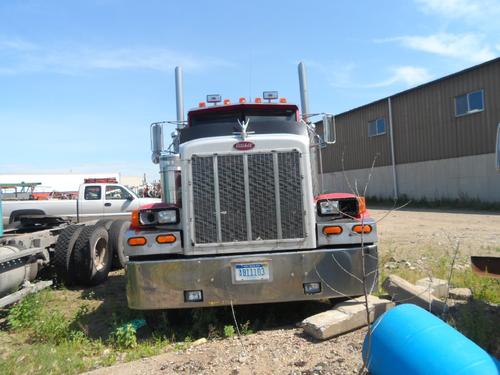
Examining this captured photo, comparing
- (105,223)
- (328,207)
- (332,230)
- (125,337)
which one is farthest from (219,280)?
(105,223)

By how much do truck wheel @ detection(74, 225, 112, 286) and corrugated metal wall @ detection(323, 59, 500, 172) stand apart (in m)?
16.2

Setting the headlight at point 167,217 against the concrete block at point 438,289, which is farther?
the concrete block at point 438,289

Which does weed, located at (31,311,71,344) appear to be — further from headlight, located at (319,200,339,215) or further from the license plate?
headlight, located at (319,200,339,215)

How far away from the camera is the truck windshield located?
19.9 feet

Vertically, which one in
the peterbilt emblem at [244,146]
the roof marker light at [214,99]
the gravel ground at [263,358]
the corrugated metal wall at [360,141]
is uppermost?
the corrugated metal wall at [360,141]

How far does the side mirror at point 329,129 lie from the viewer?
626cm

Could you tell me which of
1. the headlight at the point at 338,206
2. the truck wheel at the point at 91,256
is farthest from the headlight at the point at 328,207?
the truck wheel at the point at 91,256

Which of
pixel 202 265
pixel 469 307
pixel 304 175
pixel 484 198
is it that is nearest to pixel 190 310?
pixel 202 265

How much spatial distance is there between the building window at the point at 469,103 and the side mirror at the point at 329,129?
1556 cm

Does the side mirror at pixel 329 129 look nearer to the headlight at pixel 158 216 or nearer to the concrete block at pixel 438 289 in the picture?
the concrete block at pixel 438 289

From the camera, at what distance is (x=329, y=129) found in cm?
626

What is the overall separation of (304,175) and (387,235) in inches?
318

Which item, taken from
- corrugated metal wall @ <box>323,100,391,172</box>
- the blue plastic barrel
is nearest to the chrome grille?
the blue plastic barrel

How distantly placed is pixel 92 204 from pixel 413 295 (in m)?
11.1
